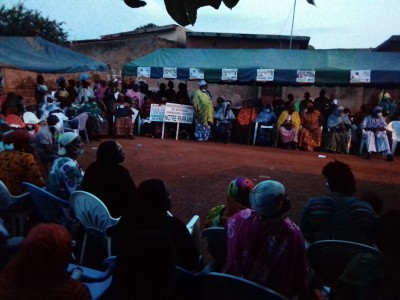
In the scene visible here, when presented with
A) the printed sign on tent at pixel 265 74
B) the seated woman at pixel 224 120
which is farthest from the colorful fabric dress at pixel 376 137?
the seated woman at pixel 224 120

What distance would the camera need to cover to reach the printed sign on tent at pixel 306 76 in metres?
12.3

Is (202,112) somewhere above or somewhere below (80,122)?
above

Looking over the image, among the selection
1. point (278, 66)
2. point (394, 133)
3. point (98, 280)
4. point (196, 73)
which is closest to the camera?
point (98, 280)

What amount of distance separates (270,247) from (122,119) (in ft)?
35.0

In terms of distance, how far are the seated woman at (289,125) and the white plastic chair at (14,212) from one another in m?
9.58

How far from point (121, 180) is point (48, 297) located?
2.06 m

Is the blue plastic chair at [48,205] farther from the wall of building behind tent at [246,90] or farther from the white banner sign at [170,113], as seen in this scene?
the wall of building behind tent at [246,90]

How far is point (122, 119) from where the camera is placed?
12.6 m

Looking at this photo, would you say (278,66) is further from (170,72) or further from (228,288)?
(228,288)

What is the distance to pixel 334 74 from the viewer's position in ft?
39.7

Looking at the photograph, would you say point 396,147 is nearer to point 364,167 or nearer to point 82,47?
point 364,167

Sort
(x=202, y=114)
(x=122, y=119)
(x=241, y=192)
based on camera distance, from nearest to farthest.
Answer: (x=241, y=192), (x=122, y=119), (x=202, y=114)

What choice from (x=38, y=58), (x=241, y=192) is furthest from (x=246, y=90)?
(x=241, y=192)

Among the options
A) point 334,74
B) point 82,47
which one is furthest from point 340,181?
point 82,47
